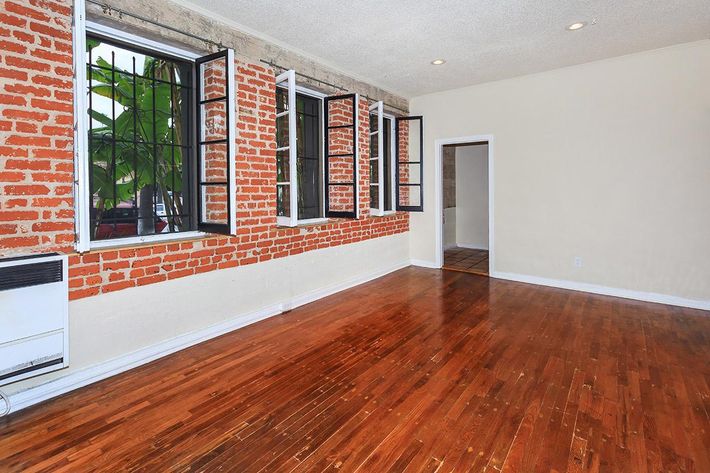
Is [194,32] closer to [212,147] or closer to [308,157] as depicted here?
[212,147]

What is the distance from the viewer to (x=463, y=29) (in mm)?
3717

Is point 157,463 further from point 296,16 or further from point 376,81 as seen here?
point 376,81

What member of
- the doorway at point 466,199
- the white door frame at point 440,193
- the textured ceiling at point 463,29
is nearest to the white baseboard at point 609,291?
the white door frame at point 440,193

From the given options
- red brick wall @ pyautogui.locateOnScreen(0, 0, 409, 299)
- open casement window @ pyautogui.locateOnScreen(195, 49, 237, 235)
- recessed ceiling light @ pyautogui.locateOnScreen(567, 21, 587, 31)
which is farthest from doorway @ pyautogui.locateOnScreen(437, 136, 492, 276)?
red brick wall @ pyautogui.locateOnScreen(0, 0, 409, 299)

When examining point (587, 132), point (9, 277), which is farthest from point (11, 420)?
point (587, 132)

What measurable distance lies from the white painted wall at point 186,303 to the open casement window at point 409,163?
1740 millimetres

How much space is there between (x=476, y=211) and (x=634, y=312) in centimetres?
445

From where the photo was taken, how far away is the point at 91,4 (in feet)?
8.61

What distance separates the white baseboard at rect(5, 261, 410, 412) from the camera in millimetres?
2393

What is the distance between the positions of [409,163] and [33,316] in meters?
5.14

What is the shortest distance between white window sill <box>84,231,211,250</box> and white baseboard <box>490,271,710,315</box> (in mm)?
4315

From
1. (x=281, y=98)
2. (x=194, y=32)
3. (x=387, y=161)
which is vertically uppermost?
(x=194, y=32)

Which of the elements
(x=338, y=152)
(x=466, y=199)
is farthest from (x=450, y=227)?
(x=338, y=152)

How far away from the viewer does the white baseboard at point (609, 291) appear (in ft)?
14.2
